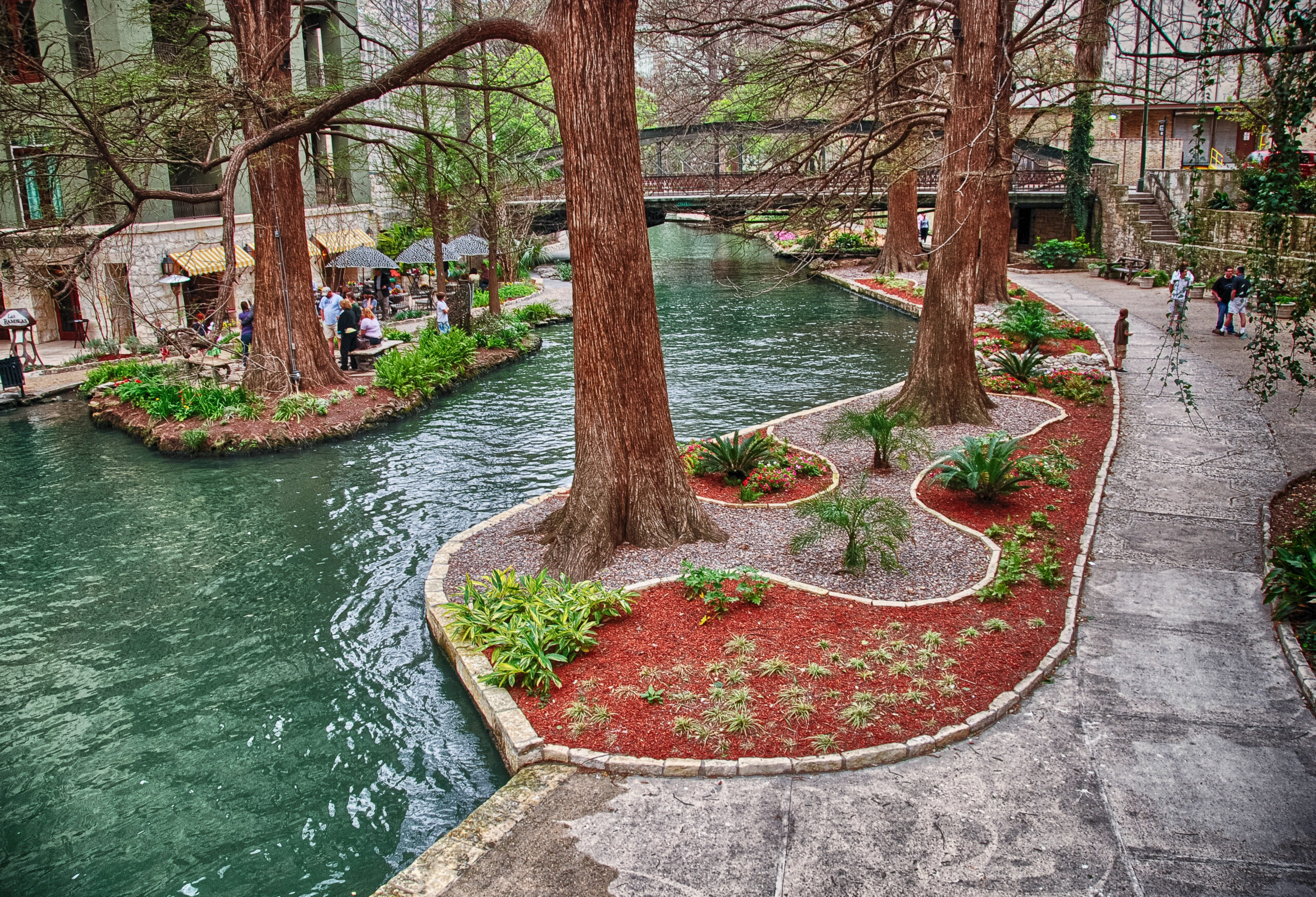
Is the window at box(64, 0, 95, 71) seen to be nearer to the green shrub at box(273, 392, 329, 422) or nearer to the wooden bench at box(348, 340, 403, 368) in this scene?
the wooden bench at box(348, 340, 403, 368)

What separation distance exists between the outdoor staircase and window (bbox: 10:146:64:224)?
30382mm

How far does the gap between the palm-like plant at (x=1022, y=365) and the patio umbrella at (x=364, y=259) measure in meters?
18.2

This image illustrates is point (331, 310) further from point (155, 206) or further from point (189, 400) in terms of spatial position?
point (155, 206)

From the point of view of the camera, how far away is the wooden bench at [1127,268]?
30.9 metres

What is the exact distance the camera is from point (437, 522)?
12.7 metres

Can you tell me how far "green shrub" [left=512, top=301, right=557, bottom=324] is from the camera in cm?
2812

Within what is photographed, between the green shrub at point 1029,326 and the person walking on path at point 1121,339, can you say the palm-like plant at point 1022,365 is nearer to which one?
the green shrub at point 1029,326

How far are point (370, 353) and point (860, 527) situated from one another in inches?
598

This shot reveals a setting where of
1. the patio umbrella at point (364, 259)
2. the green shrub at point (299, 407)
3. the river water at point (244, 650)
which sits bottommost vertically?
the river water at point (244, 650)

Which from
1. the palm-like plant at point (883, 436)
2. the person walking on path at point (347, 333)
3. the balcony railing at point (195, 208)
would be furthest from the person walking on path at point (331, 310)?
the palm-like plant at point (883, 436)

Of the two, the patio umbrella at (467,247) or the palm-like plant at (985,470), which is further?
the patio umbrella at (467,247)

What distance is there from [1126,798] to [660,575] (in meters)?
4.74

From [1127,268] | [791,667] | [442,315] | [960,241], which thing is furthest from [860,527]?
[1127,268]

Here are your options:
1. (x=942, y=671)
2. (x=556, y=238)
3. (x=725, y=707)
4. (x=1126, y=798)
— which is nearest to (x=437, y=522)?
(x=725, y=707)
